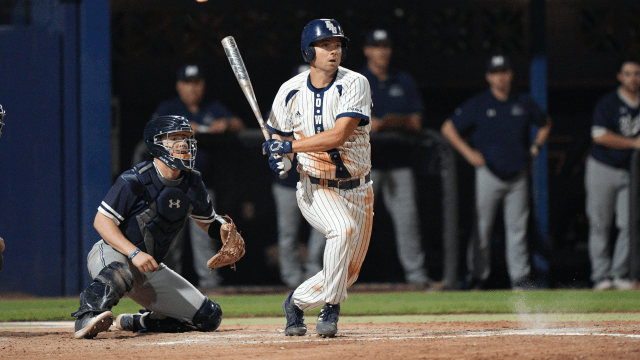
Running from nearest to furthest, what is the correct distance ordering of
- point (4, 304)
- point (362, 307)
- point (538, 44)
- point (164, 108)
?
point (362, 307), point (4, 304), point (164, 108), point (538, 44)

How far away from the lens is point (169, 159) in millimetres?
4766

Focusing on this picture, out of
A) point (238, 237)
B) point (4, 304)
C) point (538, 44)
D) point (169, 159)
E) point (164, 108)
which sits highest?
point (538, 44)

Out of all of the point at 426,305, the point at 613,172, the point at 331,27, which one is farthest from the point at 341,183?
the point at 613,172

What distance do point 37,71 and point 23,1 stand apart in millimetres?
671

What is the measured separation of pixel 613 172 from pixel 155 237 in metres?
4.62

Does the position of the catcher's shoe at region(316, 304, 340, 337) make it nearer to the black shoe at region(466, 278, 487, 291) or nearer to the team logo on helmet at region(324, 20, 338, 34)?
the team logo on helmet at region(324, 20, 338, 34)

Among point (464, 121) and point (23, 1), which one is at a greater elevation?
point (23, 1)

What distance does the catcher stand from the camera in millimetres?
4586

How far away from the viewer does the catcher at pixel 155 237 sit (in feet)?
15.0

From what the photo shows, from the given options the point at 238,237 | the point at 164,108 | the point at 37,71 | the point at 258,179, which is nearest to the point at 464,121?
the point at 258,179

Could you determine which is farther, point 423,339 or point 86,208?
point 86,208

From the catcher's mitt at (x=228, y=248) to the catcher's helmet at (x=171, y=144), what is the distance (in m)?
0.45

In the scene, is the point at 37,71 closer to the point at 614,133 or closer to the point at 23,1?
the point at 23,1

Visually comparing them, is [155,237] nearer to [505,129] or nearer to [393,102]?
[393,102]
